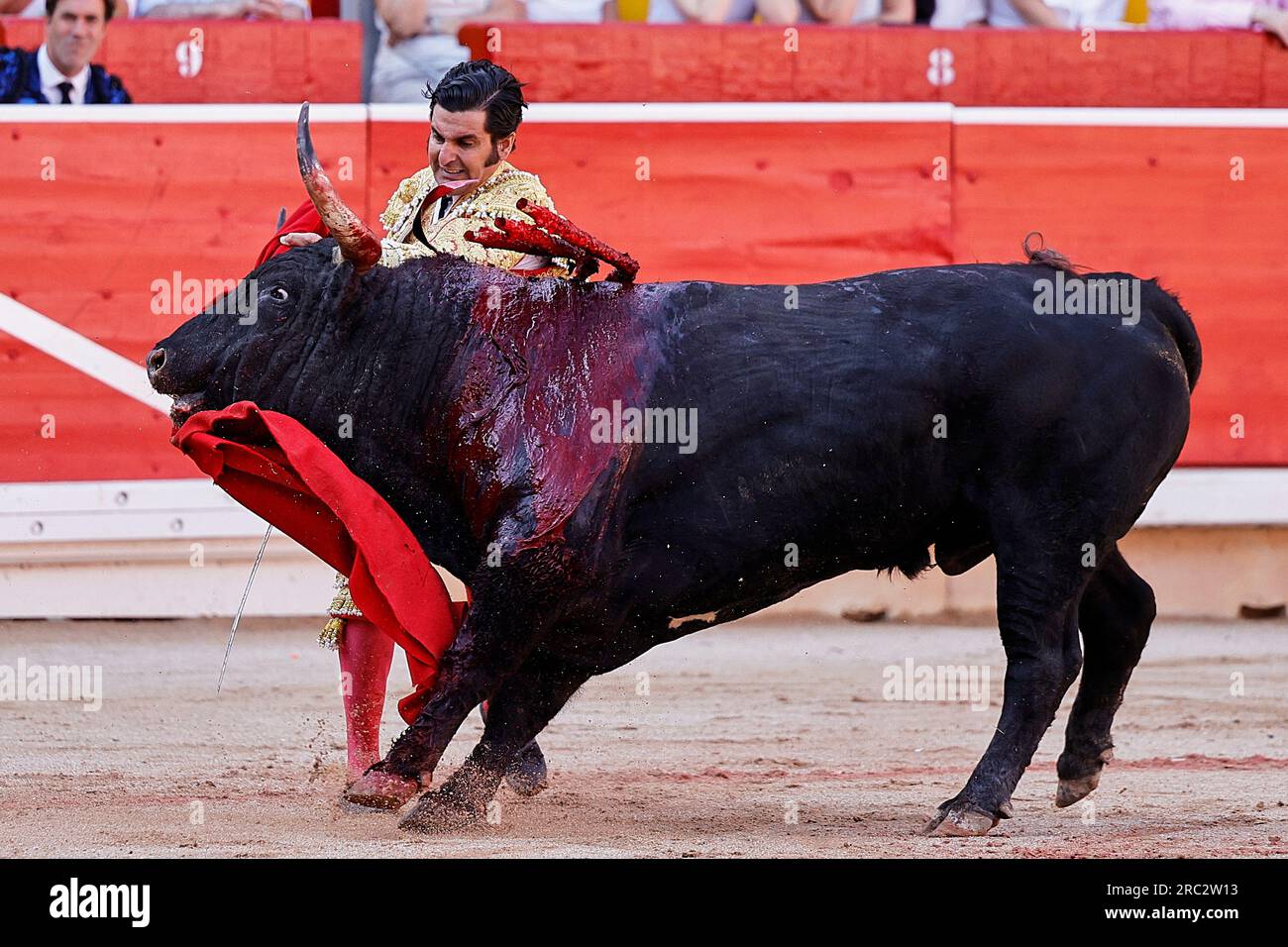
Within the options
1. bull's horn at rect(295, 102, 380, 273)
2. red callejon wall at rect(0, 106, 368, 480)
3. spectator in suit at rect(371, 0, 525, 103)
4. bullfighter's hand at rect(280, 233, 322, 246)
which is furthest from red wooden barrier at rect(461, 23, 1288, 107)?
bull's horn at rect(295, 102, 380, 273)

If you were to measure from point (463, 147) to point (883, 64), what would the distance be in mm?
→ 3759

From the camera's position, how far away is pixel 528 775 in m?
4.55

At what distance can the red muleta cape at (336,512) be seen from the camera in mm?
3967

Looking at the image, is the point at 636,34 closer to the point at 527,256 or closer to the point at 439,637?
the point at 527,256

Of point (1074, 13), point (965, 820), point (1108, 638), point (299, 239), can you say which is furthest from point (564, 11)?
point (965, 820)

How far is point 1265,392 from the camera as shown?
7.73 m

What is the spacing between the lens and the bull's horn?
379 cm

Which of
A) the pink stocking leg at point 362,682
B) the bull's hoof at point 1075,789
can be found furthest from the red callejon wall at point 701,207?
the bull's hoof at point 1075,789

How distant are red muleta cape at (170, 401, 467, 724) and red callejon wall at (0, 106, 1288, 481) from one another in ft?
10.9

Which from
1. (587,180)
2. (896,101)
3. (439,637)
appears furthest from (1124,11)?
(439,637)

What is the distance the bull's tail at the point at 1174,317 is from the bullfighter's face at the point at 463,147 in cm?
148

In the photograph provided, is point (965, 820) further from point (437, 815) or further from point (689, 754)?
point (689, 754)

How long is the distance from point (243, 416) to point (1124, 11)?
5.29m

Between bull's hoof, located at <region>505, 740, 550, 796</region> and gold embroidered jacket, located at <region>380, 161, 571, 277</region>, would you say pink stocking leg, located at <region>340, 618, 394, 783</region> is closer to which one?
bull's hoof, located at <region>505, 740, 550, 796</region>
